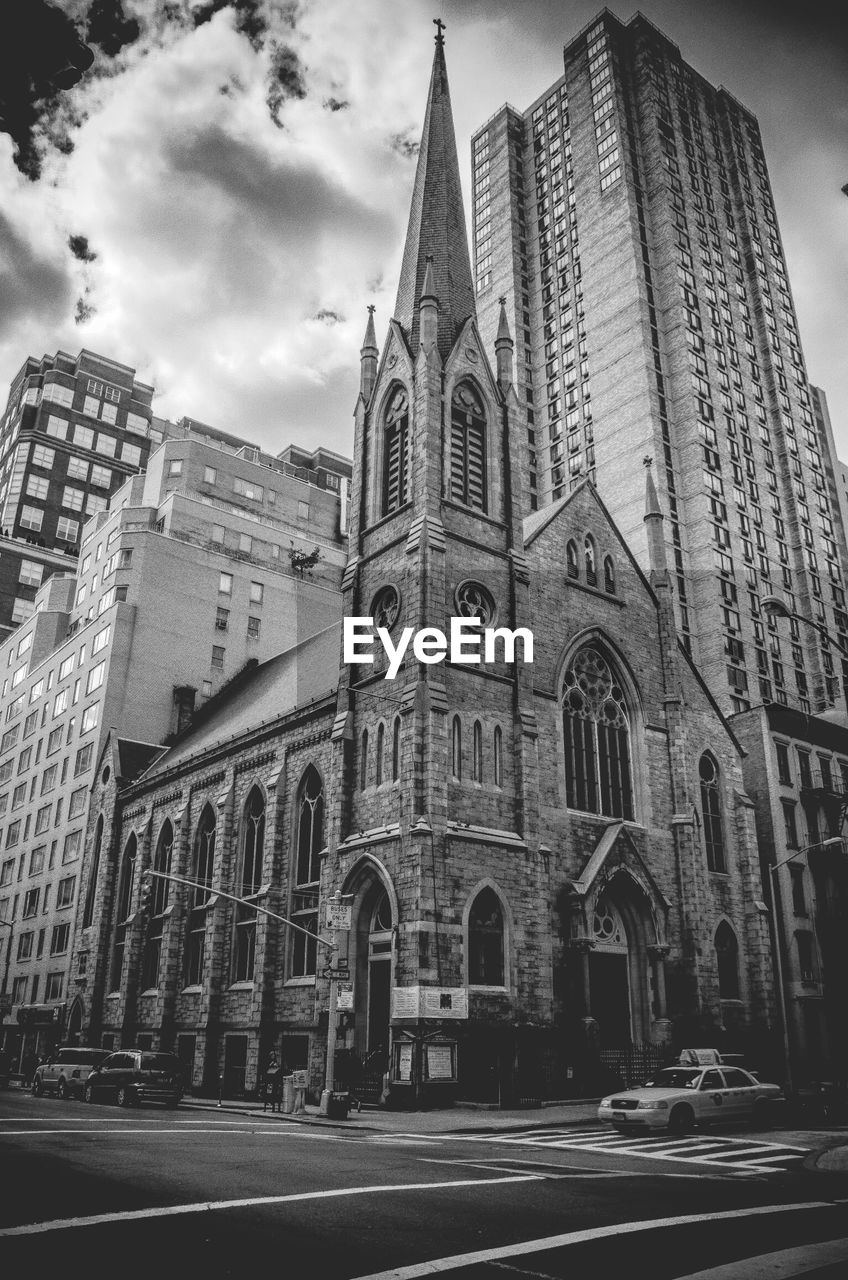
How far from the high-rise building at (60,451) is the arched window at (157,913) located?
182 ft

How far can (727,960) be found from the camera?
116 feet

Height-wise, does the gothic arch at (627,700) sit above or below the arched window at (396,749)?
above

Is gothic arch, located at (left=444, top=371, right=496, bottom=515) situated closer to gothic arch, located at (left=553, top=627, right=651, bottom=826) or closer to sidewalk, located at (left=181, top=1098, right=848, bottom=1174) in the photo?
gothic arch, located at (left=553, top=627, right=651, bottom=826)

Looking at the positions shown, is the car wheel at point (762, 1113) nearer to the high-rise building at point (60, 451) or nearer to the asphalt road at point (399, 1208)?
the asphalt road at point (399, 1208)

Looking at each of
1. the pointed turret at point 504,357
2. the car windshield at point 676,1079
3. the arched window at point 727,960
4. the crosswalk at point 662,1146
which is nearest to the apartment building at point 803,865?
the arched window at point 727,960

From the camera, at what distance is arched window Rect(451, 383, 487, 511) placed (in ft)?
115

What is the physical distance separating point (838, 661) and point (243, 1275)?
8587 centimetres

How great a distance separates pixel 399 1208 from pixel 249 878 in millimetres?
28656

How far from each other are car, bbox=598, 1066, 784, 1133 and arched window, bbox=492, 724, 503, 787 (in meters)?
10.7

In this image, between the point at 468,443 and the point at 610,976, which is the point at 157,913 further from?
the point at 468,443

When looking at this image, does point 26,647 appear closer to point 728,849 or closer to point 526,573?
point 526,573

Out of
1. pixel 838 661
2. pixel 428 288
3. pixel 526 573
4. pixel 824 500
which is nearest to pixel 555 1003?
pixel 526 573

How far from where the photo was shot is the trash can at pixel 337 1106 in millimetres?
23188

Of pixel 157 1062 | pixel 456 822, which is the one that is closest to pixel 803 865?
pixel 456 822
